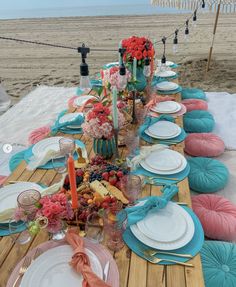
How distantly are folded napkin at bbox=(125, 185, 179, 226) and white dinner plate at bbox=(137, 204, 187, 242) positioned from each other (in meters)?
0.02

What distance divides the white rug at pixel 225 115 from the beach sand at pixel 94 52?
54cm

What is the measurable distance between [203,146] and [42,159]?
188 centimetres

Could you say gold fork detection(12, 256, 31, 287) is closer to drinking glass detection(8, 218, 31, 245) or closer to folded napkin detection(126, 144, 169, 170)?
drinking glass detection(8, 218, 31, 245)

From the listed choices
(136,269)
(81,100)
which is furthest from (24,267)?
(81,100)

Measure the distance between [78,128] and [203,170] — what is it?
125 centimetres

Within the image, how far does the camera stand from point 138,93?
9.97 feet

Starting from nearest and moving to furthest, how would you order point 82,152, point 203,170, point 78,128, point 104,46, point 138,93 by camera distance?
point 82,152
point 78,128
point 203,170
point 138,93
point 104,46

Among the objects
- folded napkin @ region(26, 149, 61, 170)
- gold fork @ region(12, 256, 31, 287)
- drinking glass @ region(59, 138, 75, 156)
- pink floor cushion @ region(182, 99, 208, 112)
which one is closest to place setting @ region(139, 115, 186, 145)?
drinking glass @ region(59, 138, 75, 156)

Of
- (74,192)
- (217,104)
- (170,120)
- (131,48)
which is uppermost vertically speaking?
(131,48)

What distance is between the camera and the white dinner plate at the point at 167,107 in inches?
109

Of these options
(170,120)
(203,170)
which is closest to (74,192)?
(170,120)

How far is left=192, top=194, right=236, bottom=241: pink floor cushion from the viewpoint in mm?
2129

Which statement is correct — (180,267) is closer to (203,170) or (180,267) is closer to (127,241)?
(127,241)

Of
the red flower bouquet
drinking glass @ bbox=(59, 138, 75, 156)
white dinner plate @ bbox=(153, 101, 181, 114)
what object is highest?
the red flower bouquet
